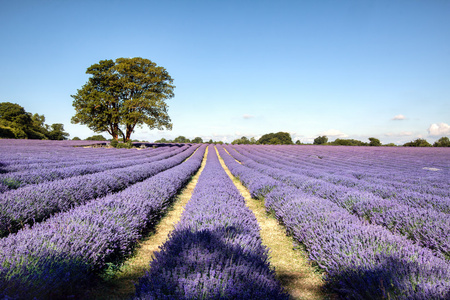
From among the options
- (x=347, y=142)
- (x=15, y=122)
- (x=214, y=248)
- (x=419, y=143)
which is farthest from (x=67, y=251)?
(x=347, y=142)

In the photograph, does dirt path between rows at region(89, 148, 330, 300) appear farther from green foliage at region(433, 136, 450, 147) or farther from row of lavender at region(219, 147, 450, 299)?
green foliage at region(433, 136, 450, 147)

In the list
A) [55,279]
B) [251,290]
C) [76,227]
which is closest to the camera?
[251,290]

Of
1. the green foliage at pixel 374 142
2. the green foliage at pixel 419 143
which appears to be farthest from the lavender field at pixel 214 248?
the green foliage at pixel 374 142

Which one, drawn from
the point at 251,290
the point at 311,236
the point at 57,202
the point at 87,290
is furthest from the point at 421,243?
the point at 57,202

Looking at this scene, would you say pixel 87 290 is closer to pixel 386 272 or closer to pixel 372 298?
pixel 372 298

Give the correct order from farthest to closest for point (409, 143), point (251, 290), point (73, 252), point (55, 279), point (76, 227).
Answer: point (409, 143) < point (76, 227) < point (73, 252) < point (55, 279) < point (251, 290)

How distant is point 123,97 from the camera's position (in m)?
28.5

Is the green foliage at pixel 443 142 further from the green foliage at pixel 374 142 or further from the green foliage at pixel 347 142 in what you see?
the green foliage at pixel 347 142

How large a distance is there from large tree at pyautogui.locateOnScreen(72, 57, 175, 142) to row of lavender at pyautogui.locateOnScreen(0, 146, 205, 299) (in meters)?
24.4

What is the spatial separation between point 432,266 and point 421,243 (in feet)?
5.58

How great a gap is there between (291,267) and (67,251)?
9.26 ft

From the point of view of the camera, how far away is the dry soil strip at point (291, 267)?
2.48 meters

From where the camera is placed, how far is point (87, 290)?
218cm

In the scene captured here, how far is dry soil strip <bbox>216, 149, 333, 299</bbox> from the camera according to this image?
2479mm
